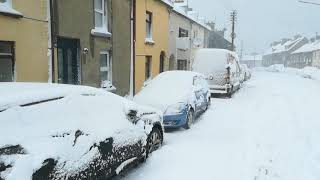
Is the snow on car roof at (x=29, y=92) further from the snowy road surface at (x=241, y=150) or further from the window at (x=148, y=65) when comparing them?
the window at (x=148, y=65)

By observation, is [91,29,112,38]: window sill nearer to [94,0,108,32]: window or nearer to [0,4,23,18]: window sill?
[94,0,108,32]: window

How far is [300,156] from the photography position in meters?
7.32

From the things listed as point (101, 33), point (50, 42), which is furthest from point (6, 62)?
point (101, 33)

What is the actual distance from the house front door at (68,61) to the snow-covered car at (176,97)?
2.85 meters

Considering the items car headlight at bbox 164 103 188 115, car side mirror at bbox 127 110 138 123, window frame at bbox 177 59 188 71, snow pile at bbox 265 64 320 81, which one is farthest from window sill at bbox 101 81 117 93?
snow pile at bbox 265 64 320 81

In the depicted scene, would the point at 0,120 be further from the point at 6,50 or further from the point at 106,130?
the point at 6,50

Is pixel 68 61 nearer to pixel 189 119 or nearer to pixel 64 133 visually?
pixel 189 119

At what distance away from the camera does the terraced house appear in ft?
37.8

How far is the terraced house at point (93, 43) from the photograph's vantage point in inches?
453

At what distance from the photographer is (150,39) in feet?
64.3

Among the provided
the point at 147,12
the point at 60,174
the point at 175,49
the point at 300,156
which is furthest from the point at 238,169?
the point at 175,49

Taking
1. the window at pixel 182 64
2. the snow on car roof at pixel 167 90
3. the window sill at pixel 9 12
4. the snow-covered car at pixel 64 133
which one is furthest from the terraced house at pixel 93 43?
the window at pixel 182 64

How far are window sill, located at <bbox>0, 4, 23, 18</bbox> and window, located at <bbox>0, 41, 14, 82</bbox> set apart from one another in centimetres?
73

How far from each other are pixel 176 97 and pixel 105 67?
17.3 feet
